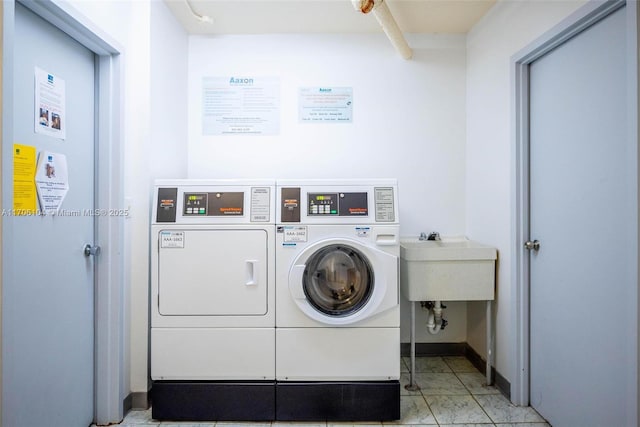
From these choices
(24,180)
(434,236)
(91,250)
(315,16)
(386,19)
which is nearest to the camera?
(24,180)

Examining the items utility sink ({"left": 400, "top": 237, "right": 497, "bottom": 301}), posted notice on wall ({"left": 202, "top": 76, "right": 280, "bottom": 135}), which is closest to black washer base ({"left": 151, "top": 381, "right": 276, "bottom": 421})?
utility sink ({"left": 400, "top": 237, "right": 497, "bottom": 301})

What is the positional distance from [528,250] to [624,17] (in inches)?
46.6

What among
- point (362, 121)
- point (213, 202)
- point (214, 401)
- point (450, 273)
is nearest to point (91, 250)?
point (213, 202)

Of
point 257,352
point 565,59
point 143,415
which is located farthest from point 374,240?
point 143,415

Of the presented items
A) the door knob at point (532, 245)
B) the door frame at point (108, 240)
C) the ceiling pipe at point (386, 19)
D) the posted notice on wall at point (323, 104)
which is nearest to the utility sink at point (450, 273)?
the door knob at point (532, 245)

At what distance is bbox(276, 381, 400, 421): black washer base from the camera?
1.81 meters

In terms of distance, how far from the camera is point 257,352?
183cm

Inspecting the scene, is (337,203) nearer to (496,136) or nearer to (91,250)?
(496,136)

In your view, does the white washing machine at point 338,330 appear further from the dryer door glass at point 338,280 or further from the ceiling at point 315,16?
the ceiling at point 315,16

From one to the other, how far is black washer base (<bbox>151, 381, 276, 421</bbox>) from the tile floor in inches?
1.8

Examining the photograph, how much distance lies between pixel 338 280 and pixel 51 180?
1.49 m

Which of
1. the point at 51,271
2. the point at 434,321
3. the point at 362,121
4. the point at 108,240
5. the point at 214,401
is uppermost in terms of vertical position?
the point at 362,121

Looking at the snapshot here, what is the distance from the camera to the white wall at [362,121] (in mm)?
2555

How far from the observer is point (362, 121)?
257 centimetres
